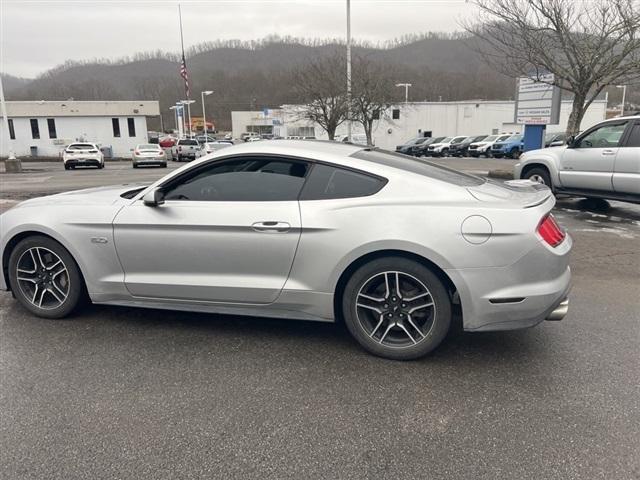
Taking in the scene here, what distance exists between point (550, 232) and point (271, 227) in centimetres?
191

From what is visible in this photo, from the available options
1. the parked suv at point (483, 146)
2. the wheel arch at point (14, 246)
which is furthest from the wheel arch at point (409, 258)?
the parked suv at point (483, 146)

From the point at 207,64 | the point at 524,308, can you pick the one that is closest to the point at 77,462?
the point at 524,308

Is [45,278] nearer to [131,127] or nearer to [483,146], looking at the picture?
[483,146]

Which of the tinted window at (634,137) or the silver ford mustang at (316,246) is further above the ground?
the tinted window at (634,137)

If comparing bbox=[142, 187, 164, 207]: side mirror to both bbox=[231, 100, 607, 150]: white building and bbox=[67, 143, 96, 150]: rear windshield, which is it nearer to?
bbox=[67, 143, 96, 150]: rear windshield

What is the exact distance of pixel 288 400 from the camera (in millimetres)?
3039

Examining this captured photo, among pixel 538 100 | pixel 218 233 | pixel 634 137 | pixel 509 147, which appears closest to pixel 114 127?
pixel 509 147

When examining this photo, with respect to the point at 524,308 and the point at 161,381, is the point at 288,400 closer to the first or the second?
the point at 161,381

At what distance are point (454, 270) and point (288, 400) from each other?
52.4 inches

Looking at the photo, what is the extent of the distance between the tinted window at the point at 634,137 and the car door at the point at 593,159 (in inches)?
6.5

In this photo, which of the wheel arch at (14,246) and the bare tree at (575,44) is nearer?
the wheel arch at (14,246)

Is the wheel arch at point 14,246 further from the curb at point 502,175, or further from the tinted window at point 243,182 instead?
the curb at point 502,175

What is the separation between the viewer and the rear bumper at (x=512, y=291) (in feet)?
10.6

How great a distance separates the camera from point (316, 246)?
3.49 meters
